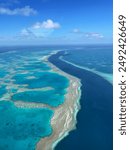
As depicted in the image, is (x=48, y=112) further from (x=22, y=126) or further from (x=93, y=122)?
(x=93, y=122)

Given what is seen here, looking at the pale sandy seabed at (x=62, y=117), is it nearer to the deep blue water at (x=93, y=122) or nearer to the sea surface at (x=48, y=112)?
the sea surface at (x=48, y=112)

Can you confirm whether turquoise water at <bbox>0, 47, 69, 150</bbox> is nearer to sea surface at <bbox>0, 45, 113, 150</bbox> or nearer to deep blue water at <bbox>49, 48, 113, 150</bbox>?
sea surface at <bbox>0, 45, 113, 150</bbox>

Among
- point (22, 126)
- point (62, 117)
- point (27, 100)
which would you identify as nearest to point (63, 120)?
point (62, 117)

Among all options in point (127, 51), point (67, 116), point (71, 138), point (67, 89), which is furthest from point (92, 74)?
point (127, 51)

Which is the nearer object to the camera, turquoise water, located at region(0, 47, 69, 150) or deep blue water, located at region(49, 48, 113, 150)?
deep blue water, located at region(49, 48, 113, 150)

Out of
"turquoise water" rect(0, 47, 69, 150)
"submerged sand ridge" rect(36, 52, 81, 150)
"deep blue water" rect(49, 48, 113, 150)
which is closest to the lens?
"deep blue water" rect(49, 48, 113, 150)

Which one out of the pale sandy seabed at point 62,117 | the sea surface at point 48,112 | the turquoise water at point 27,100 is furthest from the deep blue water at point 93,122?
the turquoise water at point 27,100

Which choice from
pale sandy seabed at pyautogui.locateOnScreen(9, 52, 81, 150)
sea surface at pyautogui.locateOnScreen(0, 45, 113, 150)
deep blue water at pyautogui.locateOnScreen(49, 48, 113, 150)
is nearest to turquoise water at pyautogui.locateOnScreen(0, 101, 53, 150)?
sea surface at pyautogui.locateOnScreen(0, 45, 113, 150)

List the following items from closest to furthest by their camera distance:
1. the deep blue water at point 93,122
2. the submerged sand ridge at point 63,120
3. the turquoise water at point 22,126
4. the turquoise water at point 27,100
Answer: the deep blue water at point 93,122, the submerged sand ridge at point 63,120, the turquoise water at point 22,126, the turquoise water at point 27,100
